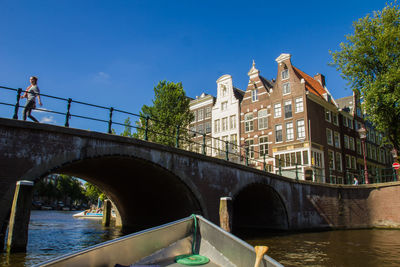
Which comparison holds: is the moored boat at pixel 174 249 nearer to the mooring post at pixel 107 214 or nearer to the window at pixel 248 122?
the mooring post at pixel 107 214

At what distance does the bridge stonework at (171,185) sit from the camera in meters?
8.02

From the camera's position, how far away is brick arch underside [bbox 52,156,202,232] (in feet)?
37.0

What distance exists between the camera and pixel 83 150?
8.98 meters

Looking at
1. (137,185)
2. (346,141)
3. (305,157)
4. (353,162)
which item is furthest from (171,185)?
(353,162)

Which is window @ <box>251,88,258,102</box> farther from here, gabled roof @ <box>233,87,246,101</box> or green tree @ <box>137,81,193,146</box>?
green tree @ <box>137,81,193,146</box>

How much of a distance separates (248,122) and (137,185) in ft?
57.7

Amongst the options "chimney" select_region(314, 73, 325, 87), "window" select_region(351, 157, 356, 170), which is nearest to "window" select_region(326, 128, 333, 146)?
Result: "window" select_region(351, 157, 356, 170)

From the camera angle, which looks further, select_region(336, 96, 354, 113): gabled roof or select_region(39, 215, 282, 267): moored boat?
select_region(336, 96, 354, 113): gabled roof

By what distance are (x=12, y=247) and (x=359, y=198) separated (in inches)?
798

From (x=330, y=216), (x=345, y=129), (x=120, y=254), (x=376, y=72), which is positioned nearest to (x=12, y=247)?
(x=120, y=254)

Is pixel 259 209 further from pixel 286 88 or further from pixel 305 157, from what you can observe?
pixel 286 88

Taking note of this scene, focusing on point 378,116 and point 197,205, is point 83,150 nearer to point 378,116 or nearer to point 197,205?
point 197,205

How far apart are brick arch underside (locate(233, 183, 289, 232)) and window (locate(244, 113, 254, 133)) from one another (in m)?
11.1

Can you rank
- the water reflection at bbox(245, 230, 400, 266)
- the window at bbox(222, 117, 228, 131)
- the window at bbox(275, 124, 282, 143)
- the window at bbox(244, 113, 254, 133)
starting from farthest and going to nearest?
1. the window at bbox(222, 117, 228, 131)
2. the window at bbox(244, 113, 254, 133)
3. the window at bbox(275, 124, 282, 143)
4. the water reflection at bbox(245, 230, 400, 266)
